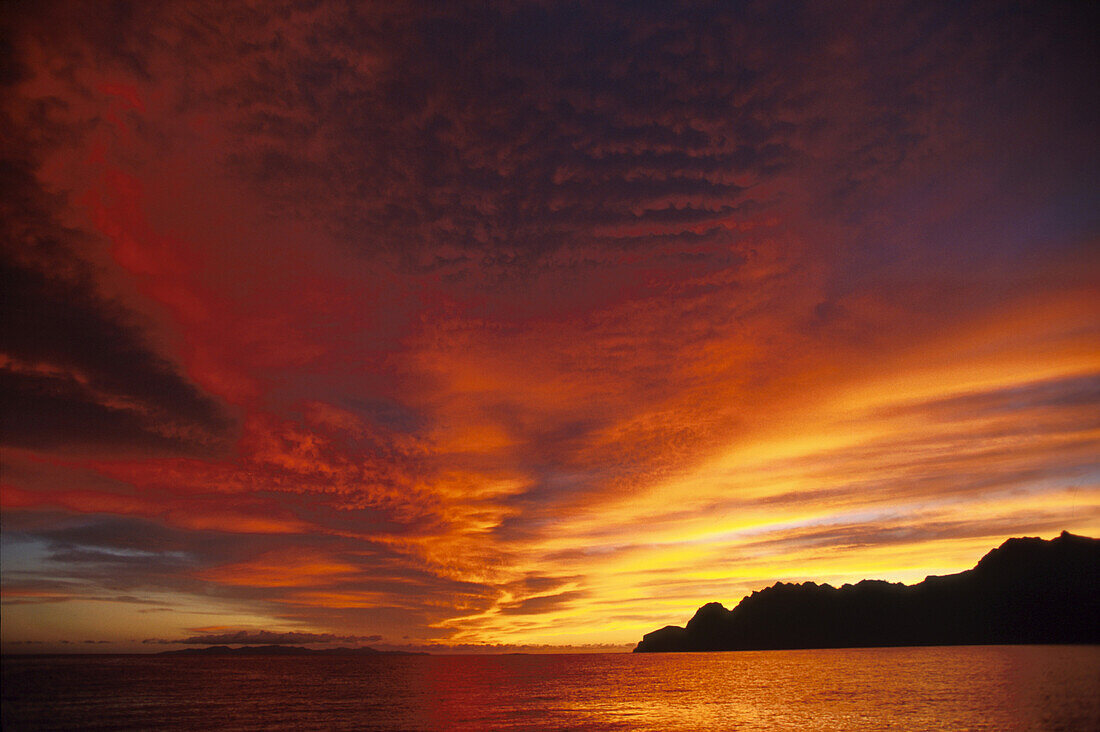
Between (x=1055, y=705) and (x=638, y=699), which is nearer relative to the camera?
(x=1055, y=705)

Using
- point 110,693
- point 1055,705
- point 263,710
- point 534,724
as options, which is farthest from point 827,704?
point 110,693

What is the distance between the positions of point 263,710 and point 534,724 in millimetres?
32654

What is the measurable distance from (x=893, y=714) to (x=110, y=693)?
98.7 meters

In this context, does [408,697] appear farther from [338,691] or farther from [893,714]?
[893,714]

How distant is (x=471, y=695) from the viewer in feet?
279

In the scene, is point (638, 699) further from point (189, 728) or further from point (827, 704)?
point (189, 728)

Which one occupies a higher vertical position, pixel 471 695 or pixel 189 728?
pixel 189 728

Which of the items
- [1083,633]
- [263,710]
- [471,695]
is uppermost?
[263,710]

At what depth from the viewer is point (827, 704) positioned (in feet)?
194

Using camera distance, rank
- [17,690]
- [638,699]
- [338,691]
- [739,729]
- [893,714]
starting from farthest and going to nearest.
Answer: [338,691] → [17,690] → [638,699] → [893,714] → [739,729]

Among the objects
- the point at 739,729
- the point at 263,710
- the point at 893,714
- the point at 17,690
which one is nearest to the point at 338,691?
the point at 263,710

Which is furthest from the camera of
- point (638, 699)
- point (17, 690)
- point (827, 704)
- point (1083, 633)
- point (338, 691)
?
point (1083, 633)

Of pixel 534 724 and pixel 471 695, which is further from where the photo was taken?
pixel 471 695

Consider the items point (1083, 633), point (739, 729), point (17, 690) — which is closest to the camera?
point (739, 729)
